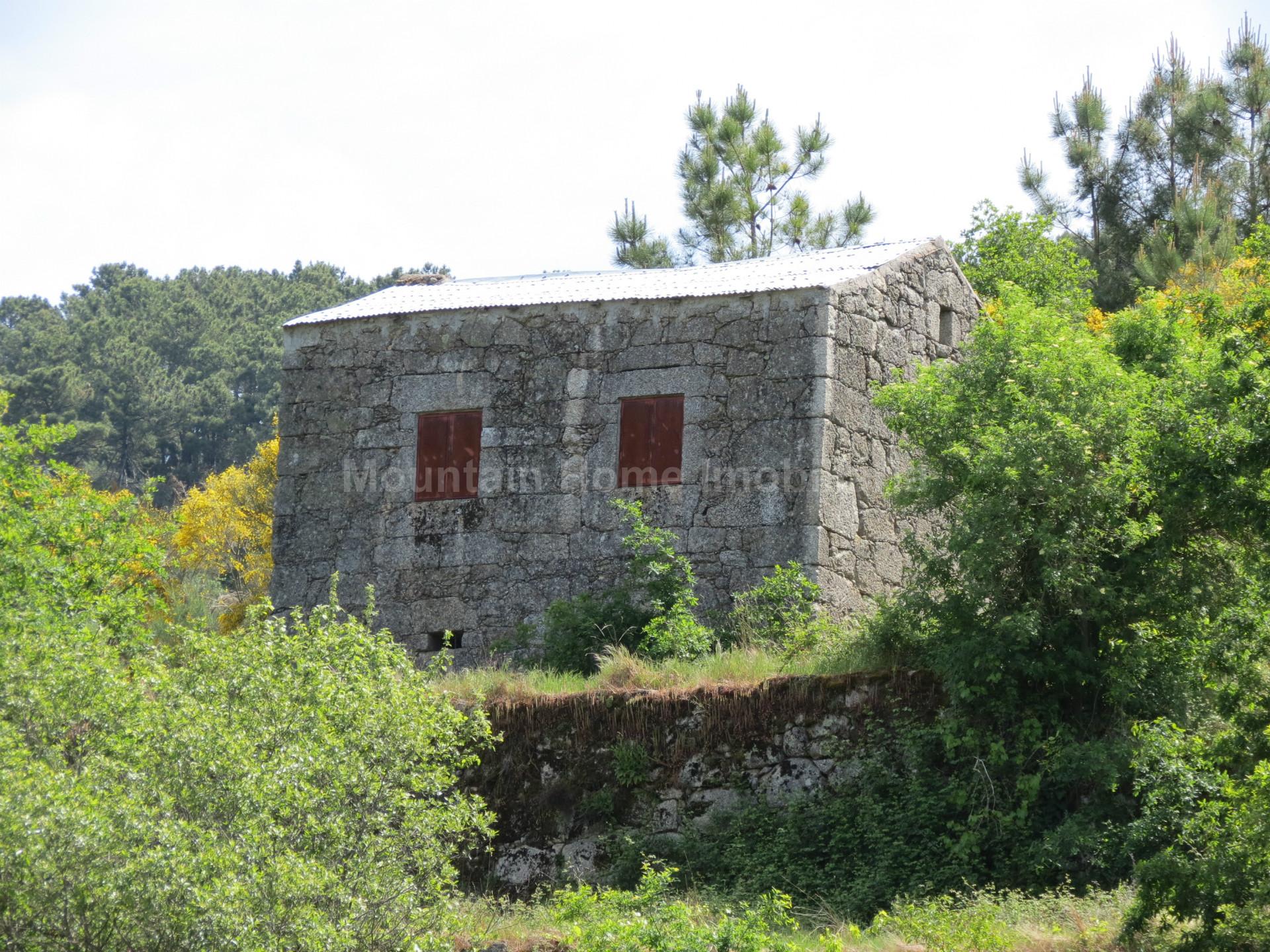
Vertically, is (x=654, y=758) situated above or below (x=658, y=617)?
below

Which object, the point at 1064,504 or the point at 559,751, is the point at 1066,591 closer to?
the point at 1064,504

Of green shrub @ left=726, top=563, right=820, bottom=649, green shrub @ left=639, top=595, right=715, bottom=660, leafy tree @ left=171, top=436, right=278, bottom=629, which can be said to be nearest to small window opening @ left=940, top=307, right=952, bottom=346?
green shrub @ left=726, top=563, right=820, bottom=649

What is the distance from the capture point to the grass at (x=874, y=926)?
8992 millimetres

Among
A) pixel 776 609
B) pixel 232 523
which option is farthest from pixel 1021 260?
pixel 232 523

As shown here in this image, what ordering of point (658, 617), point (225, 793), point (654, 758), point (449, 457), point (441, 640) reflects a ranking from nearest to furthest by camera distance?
point (225, 793)
point (654, 758)
point (658, 617)
point (441, 640)
point (449, 457)

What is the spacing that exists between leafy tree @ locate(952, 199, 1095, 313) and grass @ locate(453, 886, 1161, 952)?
399 inches

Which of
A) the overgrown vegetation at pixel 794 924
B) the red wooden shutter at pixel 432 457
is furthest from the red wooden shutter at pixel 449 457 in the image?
the overgrown vegetation at pixel 794 924

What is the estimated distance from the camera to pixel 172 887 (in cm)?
812

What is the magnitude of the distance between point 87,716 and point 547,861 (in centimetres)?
374

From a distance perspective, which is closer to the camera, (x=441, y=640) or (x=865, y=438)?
(x=865, y=438)

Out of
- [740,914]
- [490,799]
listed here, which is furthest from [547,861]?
[740,914]

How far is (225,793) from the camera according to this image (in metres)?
8.81

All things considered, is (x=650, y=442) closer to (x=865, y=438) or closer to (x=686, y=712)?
(x=865, y=438)

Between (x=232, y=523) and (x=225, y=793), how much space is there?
21.2 metres
